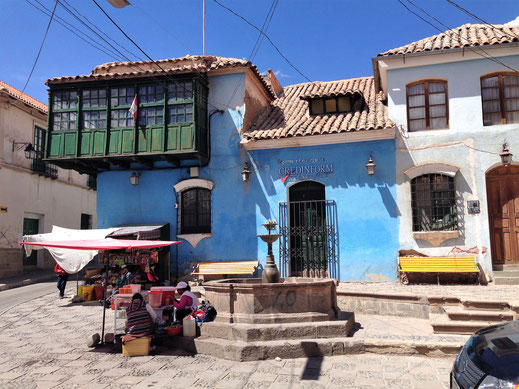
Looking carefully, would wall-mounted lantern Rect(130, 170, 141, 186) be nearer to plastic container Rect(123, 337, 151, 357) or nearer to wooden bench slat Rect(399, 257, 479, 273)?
plastic container Rect(123, 337, 151, 357)

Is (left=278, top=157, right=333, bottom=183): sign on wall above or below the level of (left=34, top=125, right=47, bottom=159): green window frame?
below

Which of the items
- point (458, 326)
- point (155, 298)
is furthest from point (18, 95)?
point (458, 326)

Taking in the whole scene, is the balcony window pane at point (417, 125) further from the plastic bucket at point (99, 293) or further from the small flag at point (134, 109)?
the plastic bucket at point (99, 293)

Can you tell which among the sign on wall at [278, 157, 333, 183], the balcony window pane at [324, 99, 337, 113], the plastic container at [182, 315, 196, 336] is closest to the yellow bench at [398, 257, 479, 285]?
the sign on wall at [278, 157, 333, 183]

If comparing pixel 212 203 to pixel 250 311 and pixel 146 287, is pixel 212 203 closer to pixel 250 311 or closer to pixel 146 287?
pixel 146 287

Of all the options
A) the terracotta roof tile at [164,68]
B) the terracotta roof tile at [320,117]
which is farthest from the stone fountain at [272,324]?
the terracotta roof tile at [164,68]

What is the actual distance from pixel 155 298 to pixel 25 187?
14.0 metres

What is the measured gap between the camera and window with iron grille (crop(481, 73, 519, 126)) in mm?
12383

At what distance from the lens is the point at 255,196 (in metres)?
14.1

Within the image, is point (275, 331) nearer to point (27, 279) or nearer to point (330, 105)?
point (330, 105)

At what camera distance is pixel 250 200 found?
14.2 metres

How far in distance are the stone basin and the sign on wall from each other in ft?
21.0

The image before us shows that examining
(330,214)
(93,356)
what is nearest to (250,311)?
(93,356)

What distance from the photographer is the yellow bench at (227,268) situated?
13.4 metres
